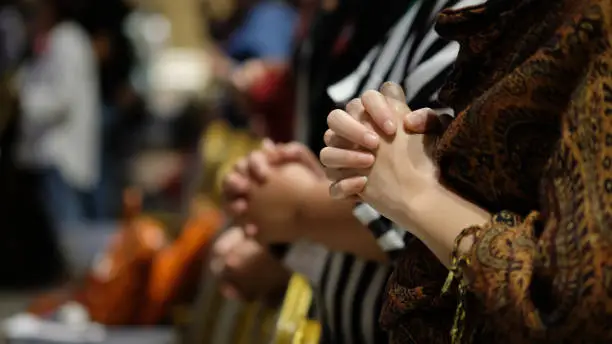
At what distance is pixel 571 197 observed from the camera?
0.73 metres

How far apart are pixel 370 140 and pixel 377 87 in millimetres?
129

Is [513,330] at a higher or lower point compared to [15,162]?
lower

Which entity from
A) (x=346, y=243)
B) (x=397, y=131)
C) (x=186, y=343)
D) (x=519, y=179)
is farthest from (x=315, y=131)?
(x=186, y=343)

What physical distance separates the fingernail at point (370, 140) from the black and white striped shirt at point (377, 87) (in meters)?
0.07

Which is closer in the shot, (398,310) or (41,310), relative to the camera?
(398,310)

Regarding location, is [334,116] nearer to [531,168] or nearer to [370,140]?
[370,140]

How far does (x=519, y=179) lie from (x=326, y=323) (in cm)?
53

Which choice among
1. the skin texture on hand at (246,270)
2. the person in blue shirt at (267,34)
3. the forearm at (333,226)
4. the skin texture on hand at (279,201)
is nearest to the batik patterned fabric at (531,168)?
the forearm at (333,226)

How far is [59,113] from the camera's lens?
4.79m

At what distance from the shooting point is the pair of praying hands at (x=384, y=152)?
0.88m

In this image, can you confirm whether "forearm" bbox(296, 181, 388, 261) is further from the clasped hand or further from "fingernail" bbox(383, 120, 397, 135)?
"fingernail" bbox(383, 120, 397, 135)

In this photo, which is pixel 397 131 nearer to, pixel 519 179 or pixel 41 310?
pixel 519 179

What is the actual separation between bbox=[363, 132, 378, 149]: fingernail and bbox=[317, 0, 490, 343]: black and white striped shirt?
71mm

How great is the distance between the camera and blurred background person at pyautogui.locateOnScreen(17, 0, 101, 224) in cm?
468
